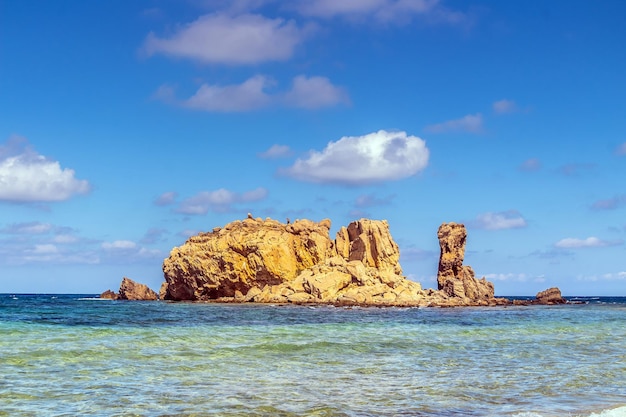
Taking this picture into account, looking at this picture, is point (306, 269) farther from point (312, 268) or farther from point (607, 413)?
point (607, 413)

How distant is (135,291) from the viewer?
11519 centimetres

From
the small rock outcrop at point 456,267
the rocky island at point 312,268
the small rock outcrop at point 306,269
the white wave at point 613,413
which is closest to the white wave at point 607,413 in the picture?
the white wave at point 613,413

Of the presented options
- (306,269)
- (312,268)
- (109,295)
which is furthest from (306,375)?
(109,295)

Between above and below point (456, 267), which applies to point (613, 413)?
below

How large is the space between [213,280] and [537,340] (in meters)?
68.5

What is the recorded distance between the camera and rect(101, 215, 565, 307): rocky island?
8144 centimetres

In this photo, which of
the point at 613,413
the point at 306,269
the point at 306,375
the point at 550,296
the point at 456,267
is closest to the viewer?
the point at 613,413

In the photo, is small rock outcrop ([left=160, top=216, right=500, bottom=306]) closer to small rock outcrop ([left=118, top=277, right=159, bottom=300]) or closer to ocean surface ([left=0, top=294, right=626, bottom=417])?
small rock outcrop ([left=118, top=277, right=159, bottom=300])

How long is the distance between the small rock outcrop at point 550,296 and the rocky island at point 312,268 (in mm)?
13116

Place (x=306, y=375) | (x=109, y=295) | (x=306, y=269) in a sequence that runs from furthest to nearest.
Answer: (x=109, y=295)
(x=306, y=269)
(x=306, y=375)

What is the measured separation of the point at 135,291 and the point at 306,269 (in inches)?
1625

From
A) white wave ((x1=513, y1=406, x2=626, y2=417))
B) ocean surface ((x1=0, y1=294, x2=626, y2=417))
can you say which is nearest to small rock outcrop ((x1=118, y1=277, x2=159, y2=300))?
ocean surface ((x1=0, y1=294, x2=626, y2=417))

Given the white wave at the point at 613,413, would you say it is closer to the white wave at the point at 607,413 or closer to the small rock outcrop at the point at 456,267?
the white wave at the point at 607,413

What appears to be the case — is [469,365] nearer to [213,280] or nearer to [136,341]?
[136,341]
